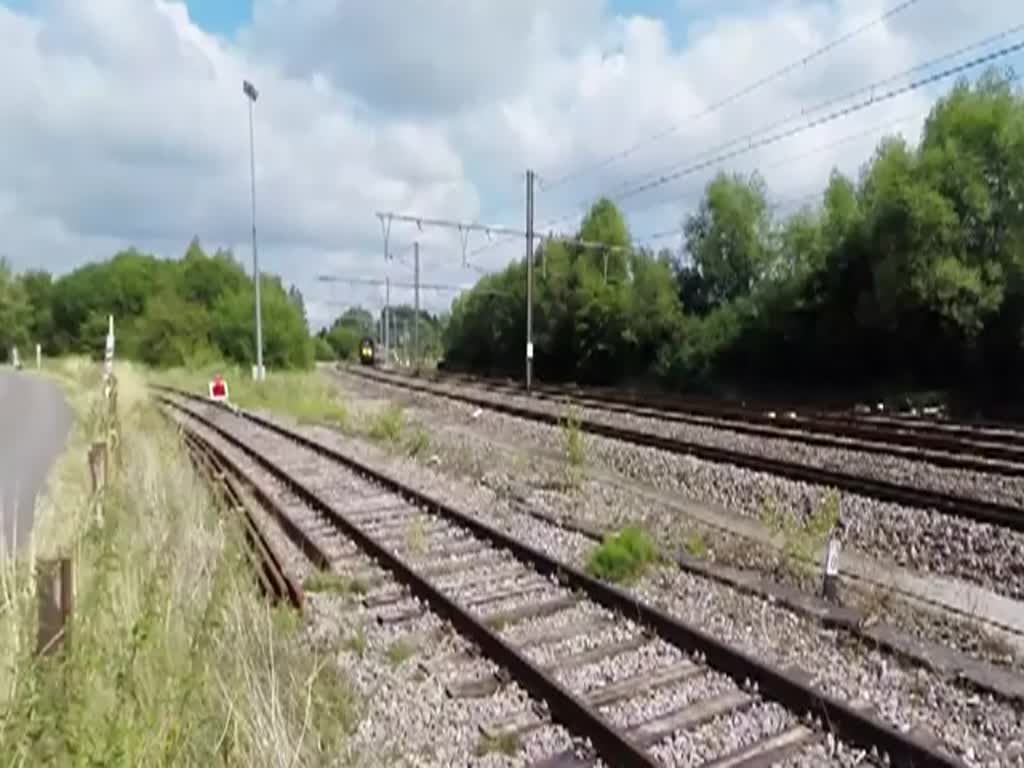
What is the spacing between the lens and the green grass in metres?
3.58

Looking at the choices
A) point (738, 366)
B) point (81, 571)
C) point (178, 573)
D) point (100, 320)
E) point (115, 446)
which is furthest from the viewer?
point (100, 320)

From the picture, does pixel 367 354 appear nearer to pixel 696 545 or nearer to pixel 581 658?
pixel 696 545

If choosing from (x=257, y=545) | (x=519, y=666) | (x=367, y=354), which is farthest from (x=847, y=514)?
(x=367, y=354)

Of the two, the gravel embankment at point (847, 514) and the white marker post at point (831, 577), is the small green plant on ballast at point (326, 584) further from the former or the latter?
the white marker post at point (831, 577)

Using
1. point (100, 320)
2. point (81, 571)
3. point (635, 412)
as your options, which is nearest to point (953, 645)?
point (81, 571)

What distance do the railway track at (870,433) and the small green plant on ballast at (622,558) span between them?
7.57m

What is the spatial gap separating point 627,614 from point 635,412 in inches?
724

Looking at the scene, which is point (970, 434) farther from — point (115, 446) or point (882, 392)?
point (115, 446)

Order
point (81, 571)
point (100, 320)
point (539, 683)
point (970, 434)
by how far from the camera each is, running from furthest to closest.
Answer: point (100, 320) < point (970, 434) < point (81, 571) < point (539, 683)

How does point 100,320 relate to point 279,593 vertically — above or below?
above

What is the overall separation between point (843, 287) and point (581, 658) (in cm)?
3056

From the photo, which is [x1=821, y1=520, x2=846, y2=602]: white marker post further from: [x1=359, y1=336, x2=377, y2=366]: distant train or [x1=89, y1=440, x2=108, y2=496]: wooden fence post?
[x1=359, y1=336, x2=377, y2=366]: distant train

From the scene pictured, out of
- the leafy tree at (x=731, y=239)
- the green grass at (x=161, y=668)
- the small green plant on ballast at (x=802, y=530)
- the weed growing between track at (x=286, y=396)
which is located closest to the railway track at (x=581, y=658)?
the green grass at (x=161, y=668)

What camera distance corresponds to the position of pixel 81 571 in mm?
6293
